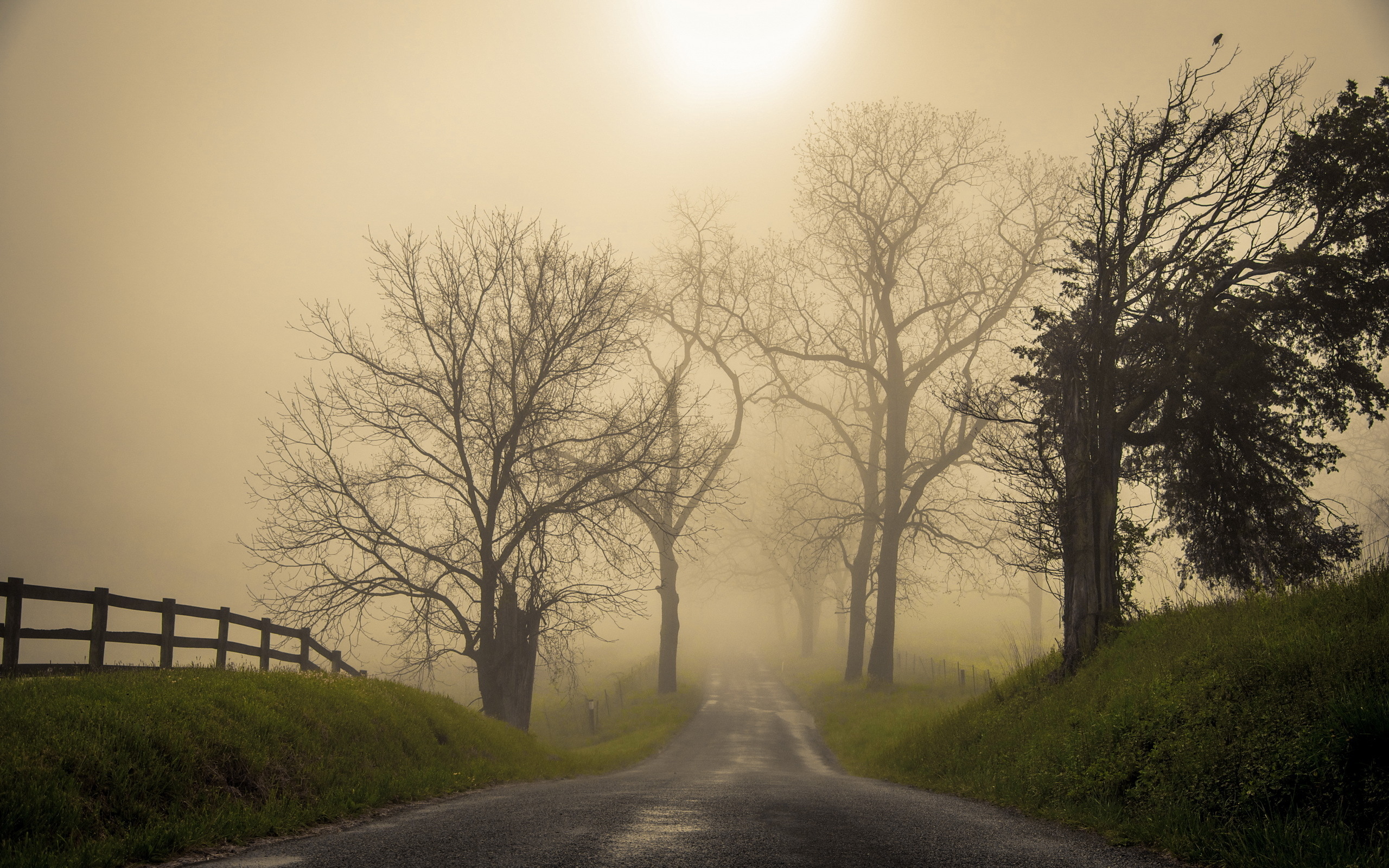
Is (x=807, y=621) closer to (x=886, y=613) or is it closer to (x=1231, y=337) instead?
(x=886, y=613)

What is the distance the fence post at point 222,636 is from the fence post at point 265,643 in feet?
3.41

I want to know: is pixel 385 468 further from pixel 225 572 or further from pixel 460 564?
pixel 225 572

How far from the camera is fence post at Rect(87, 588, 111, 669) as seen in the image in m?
10.3

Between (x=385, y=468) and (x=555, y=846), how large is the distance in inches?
501

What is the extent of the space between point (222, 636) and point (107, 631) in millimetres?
2162

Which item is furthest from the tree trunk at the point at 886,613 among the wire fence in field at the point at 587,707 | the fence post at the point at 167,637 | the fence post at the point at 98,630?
the fence post at the point at 98,630

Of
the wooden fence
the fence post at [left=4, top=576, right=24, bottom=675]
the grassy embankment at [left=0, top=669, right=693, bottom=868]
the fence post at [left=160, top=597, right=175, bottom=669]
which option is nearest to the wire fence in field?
the wooden fence

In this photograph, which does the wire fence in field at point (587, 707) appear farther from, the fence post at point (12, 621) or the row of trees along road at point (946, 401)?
the fence post at point (12, 621)

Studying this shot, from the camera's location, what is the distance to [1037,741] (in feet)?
32.9

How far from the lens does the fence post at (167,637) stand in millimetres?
11219

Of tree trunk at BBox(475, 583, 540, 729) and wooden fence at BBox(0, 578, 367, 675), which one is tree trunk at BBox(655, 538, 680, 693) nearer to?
tree trunk at BBox(475, 583, 540, 729)

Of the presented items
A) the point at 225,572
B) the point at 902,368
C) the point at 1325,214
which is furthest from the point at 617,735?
the point at 225,572

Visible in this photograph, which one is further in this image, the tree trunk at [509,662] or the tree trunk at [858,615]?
the tree trunk at [858,615]

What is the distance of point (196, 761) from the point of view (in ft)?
23.9
